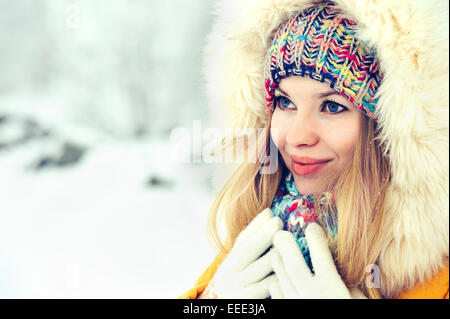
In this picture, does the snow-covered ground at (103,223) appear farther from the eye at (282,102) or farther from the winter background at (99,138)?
the eye at (282,102)

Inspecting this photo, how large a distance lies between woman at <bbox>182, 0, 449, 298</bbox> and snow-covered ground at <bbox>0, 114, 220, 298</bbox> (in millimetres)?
877

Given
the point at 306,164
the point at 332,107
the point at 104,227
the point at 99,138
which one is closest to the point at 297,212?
the point at 306,164

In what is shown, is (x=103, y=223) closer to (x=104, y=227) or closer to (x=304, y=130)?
(x=104, y=227)

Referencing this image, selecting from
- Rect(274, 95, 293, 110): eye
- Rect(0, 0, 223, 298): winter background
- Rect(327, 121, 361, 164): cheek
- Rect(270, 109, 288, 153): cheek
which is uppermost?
Rect(0, 0, 223, 298): winter background

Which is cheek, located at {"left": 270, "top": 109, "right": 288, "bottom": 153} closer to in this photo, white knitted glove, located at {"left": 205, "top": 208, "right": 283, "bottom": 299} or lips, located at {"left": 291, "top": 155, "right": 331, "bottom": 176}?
lips, located at {"left": 291, "top": 155, "right": 331, "bottom": 176}

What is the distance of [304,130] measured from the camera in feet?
2.56

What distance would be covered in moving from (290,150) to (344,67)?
20cm

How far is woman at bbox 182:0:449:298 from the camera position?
687 millimetres

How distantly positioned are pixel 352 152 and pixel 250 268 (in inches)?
11.9

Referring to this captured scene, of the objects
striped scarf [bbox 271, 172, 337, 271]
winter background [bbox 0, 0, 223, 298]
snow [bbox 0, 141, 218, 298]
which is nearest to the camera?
striped scarf [bbox 271, 172, 337, 271]

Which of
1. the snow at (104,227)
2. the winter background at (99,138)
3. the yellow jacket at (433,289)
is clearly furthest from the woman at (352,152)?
the winter background at (99,138)

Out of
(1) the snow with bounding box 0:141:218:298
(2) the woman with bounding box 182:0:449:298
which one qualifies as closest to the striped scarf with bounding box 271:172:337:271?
(2) the woman with bounding box 182:0:449:298

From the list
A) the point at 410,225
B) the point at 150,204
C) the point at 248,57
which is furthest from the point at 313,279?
the point at 150,204

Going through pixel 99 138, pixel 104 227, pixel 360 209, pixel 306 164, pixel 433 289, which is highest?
pixel 99 138
